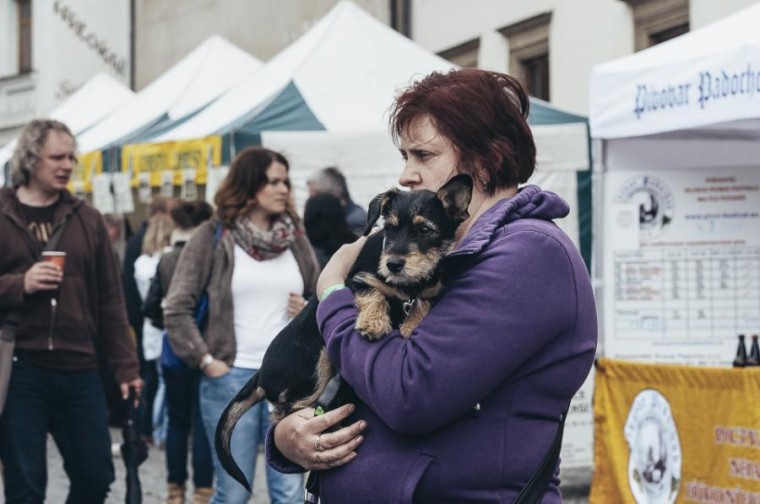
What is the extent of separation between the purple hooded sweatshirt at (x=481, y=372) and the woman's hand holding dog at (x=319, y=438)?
0.04 metres

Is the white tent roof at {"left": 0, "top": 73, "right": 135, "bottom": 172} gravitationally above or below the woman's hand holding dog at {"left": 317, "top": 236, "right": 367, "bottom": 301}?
above

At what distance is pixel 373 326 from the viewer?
270 centimetres

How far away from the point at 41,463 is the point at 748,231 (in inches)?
154

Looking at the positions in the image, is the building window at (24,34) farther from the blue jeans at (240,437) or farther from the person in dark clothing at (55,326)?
the blue jeans at (240,437)

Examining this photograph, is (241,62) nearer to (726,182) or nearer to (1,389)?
(726,182)

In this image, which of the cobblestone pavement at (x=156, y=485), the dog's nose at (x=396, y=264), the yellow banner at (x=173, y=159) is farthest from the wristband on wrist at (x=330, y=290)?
the yellow banner at (x=173, y=159)

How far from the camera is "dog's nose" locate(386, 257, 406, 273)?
2.83 m

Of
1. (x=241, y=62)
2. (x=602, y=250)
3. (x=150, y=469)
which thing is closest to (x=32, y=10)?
(x=241, y=62)

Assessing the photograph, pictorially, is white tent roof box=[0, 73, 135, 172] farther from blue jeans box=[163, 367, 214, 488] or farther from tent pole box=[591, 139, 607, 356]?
tent pole box=[591, 139, 607, 356]

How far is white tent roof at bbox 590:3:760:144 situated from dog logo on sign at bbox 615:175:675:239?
12.9 inches

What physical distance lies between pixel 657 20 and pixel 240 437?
9.09 metres

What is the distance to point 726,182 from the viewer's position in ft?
24.2

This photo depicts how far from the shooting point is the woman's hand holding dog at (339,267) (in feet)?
9.69

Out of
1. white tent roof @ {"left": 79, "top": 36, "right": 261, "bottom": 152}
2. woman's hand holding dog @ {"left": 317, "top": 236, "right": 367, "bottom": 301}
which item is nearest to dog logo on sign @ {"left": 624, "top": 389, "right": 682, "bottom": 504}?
woman's hand holding dog @ {"left": 317, "top": 236, "right": 367, "bottom": 301}
